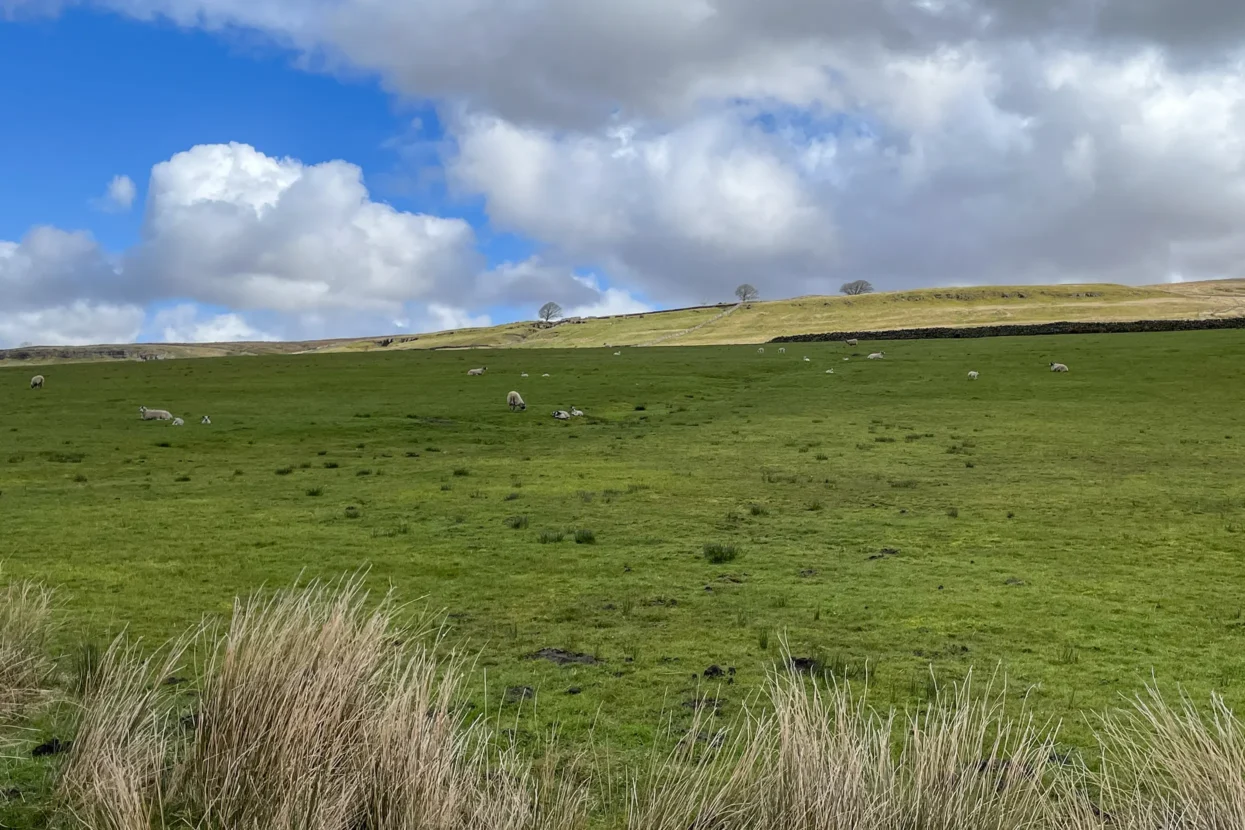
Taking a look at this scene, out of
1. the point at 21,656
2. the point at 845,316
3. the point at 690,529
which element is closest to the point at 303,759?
Result: the point at 21,656

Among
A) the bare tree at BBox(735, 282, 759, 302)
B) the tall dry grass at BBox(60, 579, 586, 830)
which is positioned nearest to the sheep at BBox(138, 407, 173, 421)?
→ the tall dry grass at BBox(60, 579, 586, 830)

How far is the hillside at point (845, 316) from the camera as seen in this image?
100 m

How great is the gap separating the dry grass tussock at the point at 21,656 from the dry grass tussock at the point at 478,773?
125 centimetres

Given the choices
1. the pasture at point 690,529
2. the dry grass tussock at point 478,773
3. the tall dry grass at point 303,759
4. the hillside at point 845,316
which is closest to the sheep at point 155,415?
the pasture at point 690,529

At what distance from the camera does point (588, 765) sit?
5980 millimetres

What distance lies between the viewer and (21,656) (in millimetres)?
7074

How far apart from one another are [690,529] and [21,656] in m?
10.3

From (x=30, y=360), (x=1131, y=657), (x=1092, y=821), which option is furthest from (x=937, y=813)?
(x=30, y=360)

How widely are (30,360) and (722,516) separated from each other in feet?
539

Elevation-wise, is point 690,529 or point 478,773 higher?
point 478,773

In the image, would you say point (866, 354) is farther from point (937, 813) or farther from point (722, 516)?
point (937, 813)

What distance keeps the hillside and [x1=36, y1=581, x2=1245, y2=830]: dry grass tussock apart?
89024 mm

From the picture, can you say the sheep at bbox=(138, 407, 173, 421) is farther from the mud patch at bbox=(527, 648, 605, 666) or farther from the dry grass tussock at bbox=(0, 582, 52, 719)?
the mud patch at bbox=(527, 648, 605, 666)

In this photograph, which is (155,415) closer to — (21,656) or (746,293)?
(21,656)
